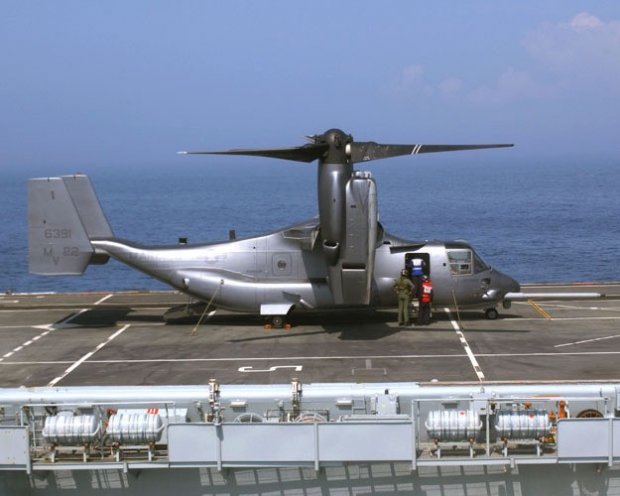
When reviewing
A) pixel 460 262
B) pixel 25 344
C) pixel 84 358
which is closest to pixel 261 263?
pixel 460 262

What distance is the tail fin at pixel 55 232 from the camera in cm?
3120

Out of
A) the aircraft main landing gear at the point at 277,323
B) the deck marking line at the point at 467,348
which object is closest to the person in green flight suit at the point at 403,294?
the deck marking line at the point at 467,348

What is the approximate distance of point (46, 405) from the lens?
522 inches

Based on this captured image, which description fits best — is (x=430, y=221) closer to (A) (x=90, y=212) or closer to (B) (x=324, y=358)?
(A) (x=90, y=212)

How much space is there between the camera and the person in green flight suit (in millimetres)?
29938

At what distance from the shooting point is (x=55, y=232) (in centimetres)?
3123

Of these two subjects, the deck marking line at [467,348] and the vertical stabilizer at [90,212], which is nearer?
the deck marking line at [467,348]

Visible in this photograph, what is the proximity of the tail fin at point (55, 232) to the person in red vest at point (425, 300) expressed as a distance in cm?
1113

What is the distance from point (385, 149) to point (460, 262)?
4978 mm

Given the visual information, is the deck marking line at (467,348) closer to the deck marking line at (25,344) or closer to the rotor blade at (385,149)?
the rotor blade at (385,149)

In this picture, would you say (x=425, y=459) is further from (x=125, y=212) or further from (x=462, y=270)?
(x=125, y=212)

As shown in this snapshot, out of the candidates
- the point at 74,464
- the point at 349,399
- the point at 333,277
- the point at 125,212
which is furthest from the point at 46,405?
the point at 125,212

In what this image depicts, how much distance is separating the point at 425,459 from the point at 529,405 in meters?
1.93

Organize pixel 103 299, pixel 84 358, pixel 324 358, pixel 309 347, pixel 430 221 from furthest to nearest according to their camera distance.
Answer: pixel 430 221 → pixel 103 299 → pixel 309 347 → pixel 84 358 → pixel 324 358
